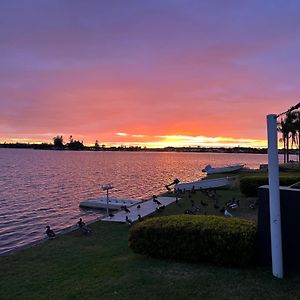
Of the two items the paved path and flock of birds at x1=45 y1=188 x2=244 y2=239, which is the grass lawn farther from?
the paved path

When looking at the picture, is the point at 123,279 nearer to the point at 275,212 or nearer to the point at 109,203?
the point at 275,212

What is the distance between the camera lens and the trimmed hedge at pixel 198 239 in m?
8.17

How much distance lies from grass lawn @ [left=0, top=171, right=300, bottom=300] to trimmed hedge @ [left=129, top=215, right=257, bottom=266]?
23 cm

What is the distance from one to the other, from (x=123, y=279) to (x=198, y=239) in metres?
1.81

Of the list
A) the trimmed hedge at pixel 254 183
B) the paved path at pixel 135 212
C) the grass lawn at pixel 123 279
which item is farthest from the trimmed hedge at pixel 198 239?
the trimmed hedge at pixel 254 183

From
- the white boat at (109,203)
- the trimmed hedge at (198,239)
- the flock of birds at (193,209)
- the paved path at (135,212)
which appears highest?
the trimmed hedge at (198,239)

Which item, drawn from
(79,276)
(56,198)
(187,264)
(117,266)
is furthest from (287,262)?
(56,198)

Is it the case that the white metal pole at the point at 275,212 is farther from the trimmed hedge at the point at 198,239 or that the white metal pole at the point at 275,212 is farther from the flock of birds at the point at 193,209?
the flock of birds at the point at 193,209

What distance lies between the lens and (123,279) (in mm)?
7934

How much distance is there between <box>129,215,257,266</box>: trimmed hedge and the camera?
8.17 metres

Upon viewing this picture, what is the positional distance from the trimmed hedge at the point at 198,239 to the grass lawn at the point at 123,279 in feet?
0.77

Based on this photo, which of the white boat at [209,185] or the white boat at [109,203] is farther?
the white boat at [209,185]

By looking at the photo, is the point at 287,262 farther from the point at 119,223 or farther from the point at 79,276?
the point at 119,223

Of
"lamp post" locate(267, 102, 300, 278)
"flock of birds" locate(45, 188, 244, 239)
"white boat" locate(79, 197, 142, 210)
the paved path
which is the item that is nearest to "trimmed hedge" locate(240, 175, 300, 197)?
"flock of birds" locate(45, 188, 244, 239)
